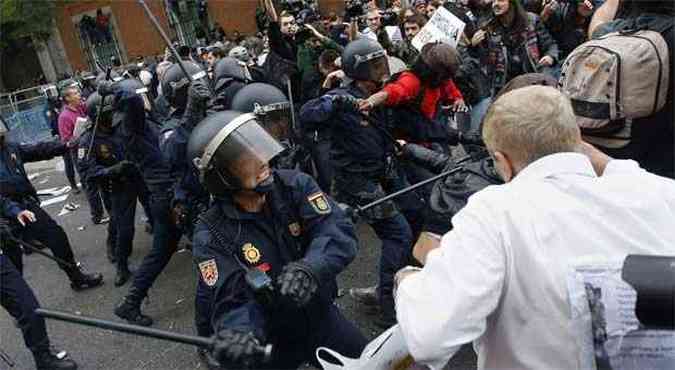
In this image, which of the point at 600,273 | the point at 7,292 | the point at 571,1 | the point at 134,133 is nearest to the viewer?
the point at 600,273

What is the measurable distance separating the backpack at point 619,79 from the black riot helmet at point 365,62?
172 cm

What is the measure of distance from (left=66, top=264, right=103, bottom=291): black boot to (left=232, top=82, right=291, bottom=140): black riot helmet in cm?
267

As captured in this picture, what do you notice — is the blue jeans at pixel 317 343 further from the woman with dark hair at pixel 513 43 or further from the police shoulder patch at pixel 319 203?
the woman with dark hair at pixel 513 43

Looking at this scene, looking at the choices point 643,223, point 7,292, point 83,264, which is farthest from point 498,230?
point 83,264

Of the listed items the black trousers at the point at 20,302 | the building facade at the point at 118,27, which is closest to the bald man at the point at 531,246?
the black trousers at the point at 20,302

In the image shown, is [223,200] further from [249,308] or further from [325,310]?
[325,310]

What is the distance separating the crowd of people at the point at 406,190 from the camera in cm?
135

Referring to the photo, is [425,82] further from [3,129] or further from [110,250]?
[110,250]

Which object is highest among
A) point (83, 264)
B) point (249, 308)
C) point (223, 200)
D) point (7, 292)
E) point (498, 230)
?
point (498, 230)

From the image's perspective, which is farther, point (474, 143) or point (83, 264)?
point (83, 264)

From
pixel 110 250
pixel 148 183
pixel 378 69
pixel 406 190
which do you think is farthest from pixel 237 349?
pixel 110 250

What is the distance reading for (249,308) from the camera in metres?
2.21

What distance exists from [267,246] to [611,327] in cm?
138

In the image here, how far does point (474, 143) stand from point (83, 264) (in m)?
4.65
